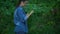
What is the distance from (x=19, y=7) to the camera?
212 inches

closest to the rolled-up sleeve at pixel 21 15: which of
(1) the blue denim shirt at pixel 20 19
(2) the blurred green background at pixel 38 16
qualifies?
(1) the blue denim shirt at pixel 20 19

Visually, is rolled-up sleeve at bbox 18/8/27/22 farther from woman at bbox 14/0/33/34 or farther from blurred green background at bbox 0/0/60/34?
blurred green background at bbox 0/0/60/34

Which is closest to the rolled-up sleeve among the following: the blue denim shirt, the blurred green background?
the blue denim shirt

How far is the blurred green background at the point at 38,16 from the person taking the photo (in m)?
6.55

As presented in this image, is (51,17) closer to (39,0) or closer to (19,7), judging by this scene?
(39,0)

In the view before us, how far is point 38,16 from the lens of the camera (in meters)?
7.06

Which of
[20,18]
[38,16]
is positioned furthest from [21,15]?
[38,16]

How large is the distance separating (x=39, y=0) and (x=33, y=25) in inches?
32.1

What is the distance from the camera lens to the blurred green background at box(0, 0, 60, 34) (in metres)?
6.55

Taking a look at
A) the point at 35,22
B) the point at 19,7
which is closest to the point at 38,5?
the point at 35,22

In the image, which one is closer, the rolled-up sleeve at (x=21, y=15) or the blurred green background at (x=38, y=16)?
the rolled-up sleeve at (x=21, y=15)

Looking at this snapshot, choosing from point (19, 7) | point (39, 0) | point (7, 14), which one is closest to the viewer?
point (19, 7)

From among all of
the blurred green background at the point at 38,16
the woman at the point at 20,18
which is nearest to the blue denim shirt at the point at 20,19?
the woman at the point at 20,18

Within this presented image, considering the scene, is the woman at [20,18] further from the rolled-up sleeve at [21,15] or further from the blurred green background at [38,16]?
the blurred green background at [38,16]
